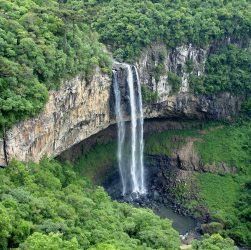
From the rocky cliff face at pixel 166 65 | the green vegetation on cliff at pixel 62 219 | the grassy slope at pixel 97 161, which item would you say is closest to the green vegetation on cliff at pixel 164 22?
the rocky cliff face at pixel 166 65

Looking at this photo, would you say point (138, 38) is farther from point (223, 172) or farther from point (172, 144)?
point (223, 172)

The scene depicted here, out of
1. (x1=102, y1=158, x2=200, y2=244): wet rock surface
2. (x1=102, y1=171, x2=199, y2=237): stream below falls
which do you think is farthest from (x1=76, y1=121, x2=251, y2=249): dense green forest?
(x1=102, y1=171, x2=199, y2=237): stream below falls

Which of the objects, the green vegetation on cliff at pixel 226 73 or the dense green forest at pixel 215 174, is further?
the green vegetation on cliff at pixel 226 73

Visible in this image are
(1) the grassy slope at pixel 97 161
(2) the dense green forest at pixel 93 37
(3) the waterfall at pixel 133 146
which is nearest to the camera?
(2) the dense green forest at pixel 93 37

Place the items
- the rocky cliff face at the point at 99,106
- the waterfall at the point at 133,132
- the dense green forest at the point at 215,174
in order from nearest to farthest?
the rocky cliff face at the point at 99,106, the dense green forest at the point at 215,174, the waterfall at the point at 133,132

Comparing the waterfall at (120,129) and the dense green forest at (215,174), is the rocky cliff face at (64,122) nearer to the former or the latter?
the waterfall at (120,129)

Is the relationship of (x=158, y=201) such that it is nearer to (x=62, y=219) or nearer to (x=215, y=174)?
(x=215, y=174)

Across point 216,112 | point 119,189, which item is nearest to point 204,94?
point 216,112

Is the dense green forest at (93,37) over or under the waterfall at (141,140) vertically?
over

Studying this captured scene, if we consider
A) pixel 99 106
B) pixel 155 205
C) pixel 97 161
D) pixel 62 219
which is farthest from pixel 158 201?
pixel 62 219
